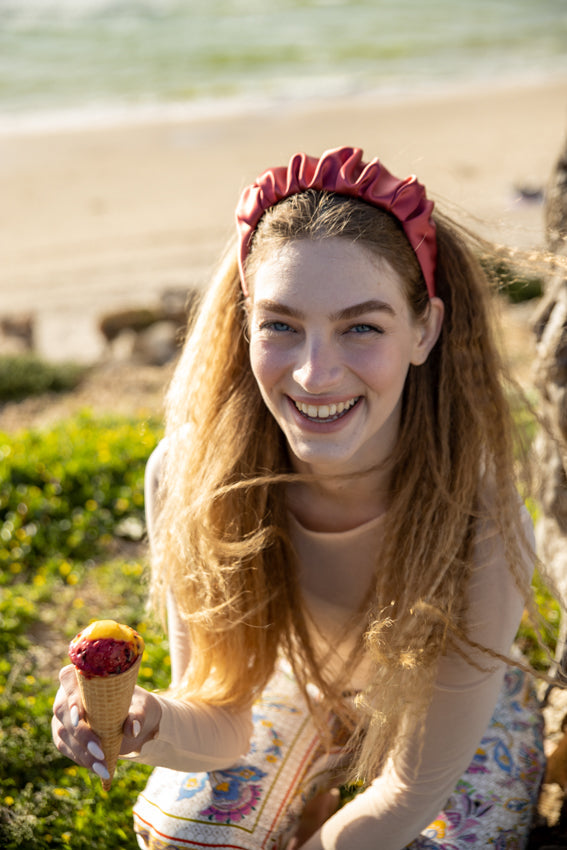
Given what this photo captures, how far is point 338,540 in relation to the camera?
8.41 feet

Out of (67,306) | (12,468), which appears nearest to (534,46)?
(67,306)

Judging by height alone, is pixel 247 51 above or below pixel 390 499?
above

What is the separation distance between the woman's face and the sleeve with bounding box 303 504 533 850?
505mm

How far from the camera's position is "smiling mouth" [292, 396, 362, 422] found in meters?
2.18

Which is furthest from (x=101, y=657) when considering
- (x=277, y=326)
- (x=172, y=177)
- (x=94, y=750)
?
(x=172, y=177)

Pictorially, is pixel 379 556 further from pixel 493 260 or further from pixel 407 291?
pixel 493 260

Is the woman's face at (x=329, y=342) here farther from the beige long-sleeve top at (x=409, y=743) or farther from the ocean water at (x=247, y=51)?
the ocean water at (x=247, y=51)

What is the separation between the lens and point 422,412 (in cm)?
245

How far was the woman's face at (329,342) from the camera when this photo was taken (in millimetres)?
2117

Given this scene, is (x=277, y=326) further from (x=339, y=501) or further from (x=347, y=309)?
(x=339, y=501)

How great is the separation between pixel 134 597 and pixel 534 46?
23.4 metres

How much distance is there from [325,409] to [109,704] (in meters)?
0.87

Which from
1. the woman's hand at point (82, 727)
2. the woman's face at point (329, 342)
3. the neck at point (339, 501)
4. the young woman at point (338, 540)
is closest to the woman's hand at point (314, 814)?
the young woman at point (338, 540)

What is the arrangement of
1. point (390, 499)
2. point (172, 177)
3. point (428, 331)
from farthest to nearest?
point (172, 177)
point (390, 499)
point (428, 331)
